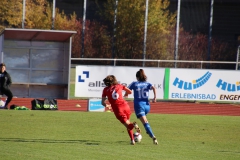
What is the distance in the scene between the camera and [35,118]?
69.4ft

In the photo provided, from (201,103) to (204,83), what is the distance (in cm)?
132

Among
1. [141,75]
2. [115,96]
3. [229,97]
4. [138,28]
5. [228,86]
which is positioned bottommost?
[229,97]

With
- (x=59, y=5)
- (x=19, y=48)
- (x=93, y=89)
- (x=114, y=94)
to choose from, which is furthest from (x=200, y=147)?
(x=59, y=5)

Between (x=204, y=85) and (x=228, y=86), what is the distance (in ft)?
3.82

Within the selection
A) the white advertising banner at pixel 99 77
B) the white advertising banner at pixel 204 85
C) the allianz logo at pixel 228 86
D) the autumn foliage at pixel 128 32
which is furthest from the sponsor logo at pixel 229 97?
the autumn foliage at pixel 128 32

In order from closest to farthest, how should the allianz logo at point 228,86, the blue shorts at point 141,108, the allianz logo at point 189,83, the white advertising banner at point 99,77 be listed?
1. the blue shorts at point 141,108
2. the white advertising banner at point 99,77
3. the allianz logo at point 189,83
4. the allianz logo at point 228,86

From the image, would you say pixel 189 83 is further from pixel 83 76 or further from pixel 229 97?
Answer: pixel 83 76

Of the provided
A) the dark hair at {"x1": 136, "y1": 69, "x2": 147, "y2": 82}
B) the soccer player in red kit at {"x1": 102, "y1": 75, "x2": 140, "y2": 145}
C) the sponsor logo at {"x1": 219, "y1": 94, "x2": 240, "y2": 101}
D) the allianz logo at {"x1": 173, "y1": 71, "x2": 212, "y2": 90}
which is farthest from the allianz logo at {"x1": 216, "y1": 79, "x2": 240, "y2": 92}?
the soccer player in red kit at {"x1": 102, "y1": 75, "x2": 140, "y2": 145}

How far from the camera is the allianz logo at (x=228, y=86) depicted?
28.7 meters

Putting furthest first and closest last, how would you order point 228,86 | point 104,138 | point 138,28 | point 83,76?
point 138,28 → point 228,86 → point 83,76 → point 104,138

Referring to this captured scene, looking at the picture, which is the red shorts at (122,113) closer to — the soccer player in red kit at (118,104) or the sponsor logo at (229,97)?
the soccer player in red kit at (118,104)

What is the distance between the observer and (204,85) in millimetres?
28578

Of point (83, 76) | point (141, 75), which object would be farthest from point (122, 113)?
point (83, 76)

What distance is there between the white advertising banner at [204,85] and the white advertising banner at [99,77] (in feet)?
2.01
